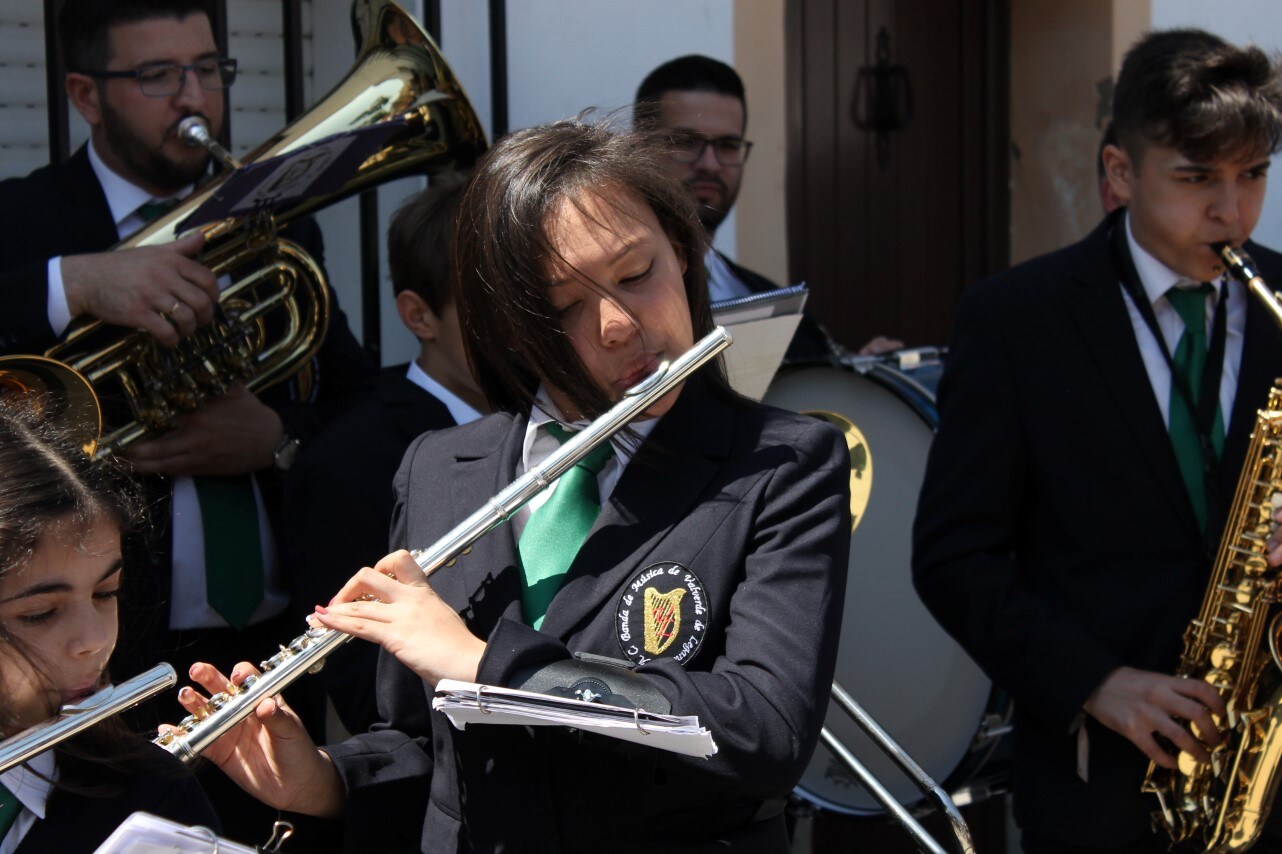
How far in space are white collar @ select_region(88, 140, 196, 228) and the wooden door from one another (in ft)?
8.15

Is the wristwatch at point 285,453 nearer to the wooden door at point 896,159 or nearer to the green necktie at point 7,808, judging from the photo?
the green necktie at point 7,808

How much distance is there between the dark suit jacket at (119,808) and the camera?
170cm

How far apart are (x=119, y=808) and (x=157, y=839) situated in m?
0.37

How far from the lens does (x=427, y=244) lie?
3051 millimetres

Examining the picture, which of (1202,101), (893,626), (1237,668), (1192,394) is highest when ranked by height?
(1202,101)

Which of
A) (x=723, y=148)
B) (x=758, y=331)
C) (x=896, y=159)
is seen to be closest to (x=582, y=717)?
(x=758, y=331)

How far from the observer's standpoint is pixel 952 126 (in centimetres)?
555

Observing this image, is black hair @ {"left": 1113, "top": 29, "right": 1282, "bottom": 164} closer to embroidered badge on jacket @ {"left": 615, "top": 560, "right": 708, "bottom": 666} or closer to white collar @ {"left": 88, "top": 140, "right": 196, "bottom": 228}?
embroidered badge on jacket @ {"left": 615, "top": 560, "right": 708, "bottom": 666}

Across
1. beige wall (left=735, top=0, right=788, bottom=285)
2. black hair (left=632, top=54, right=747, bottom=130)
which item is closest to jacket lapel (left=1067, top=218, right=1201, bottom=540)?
black hair (left=632, top=54, right=747, bottom=130)

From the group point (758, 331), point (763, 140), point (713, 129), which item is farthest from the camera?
point (763, 140)

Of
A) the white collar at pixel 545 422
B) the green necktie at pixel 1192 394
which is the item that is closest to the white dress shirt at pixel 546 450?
the white collar at pixel 545 422

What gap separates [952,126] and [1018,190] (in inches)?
13.4

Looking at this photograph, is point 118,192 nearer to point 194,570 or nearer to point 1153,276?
point 194,570

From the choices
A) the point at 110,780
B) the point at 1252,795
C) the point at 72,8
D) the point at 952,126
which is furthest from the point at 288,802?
the point at 952,126
